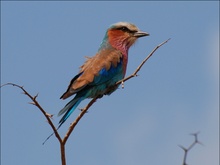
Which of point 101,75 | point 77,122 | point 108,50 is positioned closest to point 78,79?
point 101,75

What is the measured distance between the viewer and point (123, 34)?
612 cm

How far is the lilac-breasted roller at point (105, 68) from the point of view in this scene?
494 centimetres

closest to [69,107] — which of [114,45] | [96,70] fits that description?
[96,70]

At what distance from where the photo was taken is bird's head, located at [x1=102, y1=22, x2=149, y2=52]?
6004mm

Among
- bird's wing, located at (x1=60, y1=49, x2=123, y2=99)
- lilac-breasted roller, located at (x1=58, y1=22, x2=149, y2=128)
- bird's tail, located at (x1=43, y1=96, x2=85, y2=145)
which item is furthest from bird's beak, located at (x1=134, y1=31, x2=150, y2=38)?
bird's tail, located at (x1=43, y1=96, x2=85, y2=145)

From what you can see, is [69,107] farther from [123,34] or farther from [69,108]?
[123,34]

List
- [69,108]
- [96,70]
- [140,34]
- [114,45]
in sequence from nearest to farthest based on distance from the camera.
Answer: [69,108]
[96,70]
[114,45]
[140,34]

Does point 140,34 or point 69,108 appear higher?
point 140,34

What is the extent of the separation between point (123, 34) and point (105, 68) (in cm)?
91

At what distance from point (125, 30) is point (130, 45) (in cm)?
22

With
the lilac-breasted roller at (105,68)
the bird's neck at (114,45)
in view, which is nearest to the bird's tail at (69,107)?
the lilac-breasted roller at (105,68)

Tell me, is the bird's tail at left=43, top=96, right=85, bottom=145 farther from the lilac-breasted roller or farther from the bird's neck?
the bird's neck

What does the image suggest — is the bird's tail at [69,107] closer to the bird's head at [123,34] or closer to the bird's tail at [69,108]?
the bird's tail at [69,108]

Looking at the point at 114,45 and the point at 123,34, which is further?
the point at 123,34
